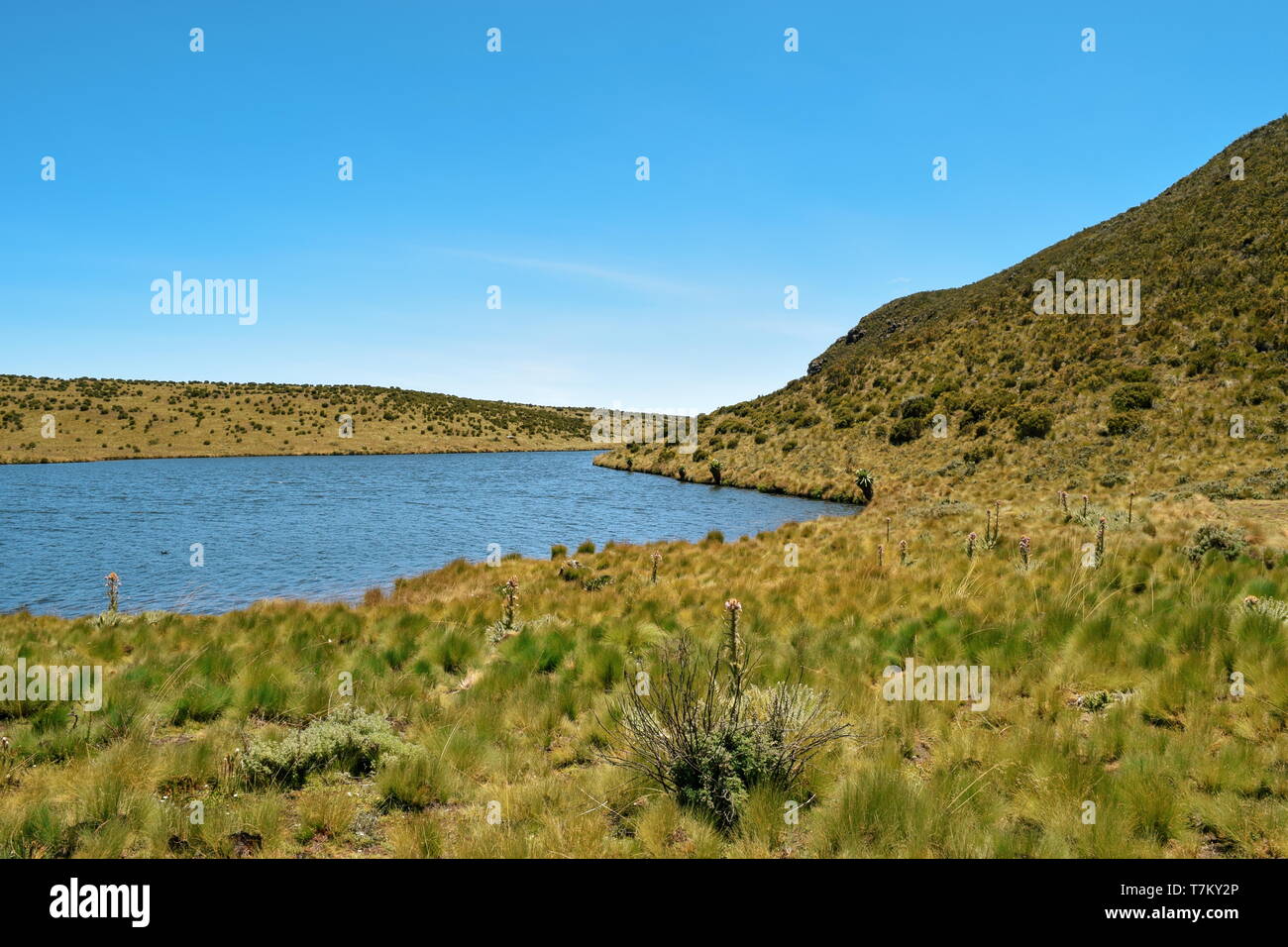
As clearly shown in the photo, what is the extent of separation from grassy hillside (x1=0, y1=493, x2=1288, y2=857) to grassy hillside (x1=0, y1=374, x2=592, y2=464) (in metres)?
83.6

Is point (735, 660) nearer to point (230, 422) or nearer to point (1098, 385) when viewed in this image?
point (1098, 385)

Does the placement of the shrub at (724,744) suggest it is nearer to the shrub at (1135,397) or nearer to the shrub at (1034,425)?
the shrub at (1034,425)

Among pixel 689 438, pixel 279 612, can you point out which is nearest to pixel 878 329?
pixel 689 438

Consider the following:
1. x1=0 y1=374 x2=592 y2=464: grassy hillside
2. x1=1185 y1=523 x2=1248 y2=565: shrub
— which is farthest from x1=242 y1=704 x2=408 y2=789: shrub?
x1=0 y1=374 x2=592 y2=464: grassy hillside

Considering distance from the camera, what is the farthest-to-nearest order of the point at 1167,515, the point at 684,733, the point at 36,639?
the point at 1167,515 < the point at 36,639 < the point at 684,733

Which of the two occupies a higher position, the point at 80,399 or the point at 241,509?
the point at 80,399

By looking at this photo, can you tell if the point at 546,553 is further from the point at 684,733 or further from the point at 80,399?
the point at 80,399

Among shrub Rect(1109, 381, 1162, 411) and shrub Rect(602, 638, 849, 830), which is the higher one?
shrub Rect(1109, 381, 1162, 411)

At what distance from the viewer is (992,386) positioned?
138 feet

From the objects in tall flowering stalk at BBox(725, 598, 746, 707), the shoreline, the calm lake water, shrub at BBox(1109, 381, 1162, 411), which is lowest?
the calm lake water

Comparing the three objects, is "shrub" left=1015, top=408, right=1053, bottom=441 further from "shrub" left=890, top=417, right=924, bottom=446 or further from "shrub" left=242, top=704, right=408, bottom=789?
"shrub" left=242, top=704, right=408, bottom=789

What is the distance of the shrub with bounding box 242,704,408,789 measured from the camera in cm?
539

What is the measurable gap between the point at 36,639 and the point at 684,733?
38.7 feet

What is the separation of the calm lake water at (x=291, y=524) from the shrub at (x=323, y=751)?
11595 millimetres
